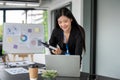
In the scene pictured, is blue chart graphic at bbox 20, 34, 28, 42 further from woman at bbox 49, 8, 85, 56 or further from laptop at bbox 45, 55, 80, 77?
laptop at bbox 45, 55, 80, 77

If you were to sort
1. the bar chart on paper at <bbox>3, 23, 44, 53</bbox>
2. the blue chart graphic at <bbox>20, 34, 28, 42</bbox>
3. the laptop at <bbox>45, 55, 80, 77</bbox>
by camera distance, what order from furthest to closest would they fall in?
the blue chart graphic at <bbox>20, 34, 28, 42</bbox>, the bar chart on paper at <bbox>3, 23, 44, 53</bbox>, the laptop at <bbox>45, 55, 80, 77</bbox>

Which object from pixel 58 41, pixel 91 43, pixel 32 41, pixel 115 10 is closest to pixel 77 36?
pixel 58 41

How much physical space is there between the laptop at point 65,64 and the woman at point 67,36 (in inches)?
9.2

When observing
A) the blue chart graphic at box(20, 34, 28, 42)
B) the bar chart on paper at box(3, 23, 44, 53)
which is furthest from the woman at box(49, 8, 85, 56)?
the blue chart graphic at box(20, 34, 28, 42)

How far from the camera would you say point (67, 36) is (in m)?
2.45

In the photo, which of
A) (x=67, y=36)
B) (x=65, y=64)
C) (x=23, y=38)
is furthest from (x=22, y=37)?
(x=65, y=64)

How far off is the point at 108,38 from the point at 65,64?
6.55 ft

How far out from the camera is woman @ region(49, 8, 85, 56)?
2260mm

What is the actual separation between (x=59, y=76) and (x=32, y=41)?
263 centimetres

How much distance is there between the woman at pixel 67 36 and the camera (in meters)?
2.26

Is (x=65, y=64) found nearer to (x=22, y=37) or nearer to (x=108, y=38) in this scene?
(x=108, y=38)

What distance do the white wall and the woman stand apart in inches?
53.6

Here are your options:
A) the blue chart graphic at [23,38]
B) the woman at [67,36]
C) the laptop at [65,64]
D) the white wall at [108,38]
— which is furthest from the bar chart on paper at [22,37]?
the laptop at [65,64]

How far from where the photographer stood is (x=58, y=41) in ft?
8.31
